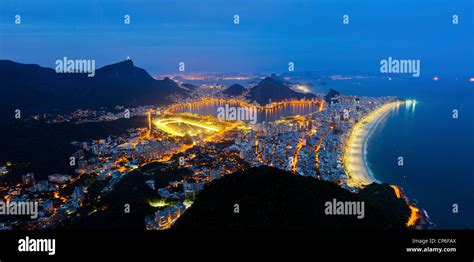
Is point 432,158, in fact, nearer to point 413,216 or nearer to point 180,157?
point 413,216

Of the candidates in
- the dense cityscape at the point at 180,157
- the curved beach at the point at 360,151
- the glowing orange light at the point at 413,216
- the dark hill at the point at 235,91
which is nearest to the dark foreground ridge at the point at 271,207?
the glowing orange light at the point at 413,216

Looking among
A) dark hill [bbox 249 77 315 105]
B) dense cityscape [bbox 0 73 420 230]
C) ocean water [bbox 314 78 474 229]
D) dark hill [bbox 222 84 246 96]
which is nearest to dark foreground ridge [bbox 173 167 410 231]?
dense cityscape [bbox 0 73 420 230]

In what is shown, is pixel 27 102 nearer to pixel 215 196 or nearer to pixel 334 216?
pixel 215 196

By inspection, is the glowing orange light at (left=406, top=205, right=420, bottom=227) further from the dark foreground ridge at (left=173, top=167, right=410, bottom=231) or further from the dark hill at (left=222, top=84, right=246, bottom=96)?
the dark hill at (left=222, top=84, right=246, bottom=96)

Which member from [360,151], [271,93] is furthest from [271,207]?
[271,93]

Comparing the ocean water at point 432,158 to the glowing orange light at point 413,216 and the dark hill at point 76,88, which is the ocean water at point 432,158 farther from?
the dark hill at point 76,88
